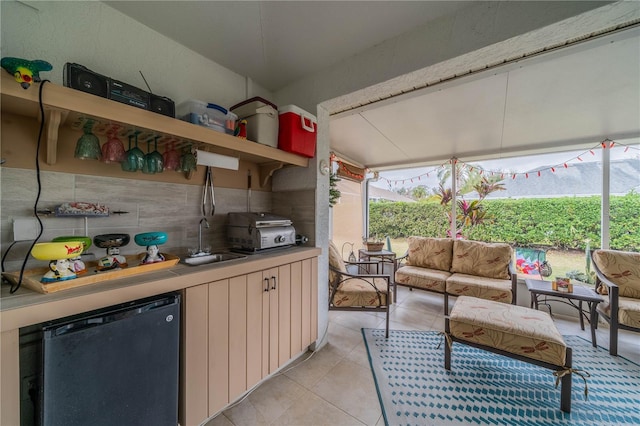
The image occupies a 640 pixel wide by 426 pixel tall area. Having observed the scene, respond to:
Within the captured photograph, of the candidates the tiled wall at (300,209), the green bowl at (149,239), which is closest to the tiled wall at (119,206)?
the green bowl at (149,239)

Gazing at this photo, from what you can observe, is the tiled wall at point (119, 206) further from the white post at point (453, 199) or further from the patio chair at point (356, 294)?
the white post at point (453, 199)

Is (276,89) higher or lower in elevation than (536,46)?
higher

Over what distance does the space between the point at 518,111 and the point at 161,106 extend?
337 centimetres

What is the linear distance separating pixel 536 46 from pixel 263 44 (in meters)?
1.82

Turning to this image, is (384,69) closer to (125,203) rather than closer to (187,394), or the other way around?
(125,203)

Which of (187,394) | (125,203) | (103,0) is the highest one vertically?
(103,0)

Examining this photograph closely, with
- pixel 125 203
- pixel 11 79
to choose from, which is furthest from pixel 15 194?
pixel 11 79

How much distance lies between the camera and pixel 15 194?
1.07 m

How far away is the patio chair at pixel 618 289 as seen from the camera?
1.94m

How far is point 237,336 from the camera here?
4.44 feet

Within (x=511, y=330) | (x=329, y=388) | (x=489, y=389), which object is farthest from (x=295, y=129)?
(x=489, y=389)

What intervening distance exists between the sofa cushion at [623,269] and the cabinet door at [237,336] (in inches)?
144

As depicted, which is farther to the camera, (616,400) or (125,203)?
(616,400)

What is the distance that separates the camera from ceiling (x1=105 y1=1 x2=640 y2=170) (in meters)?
1.44
